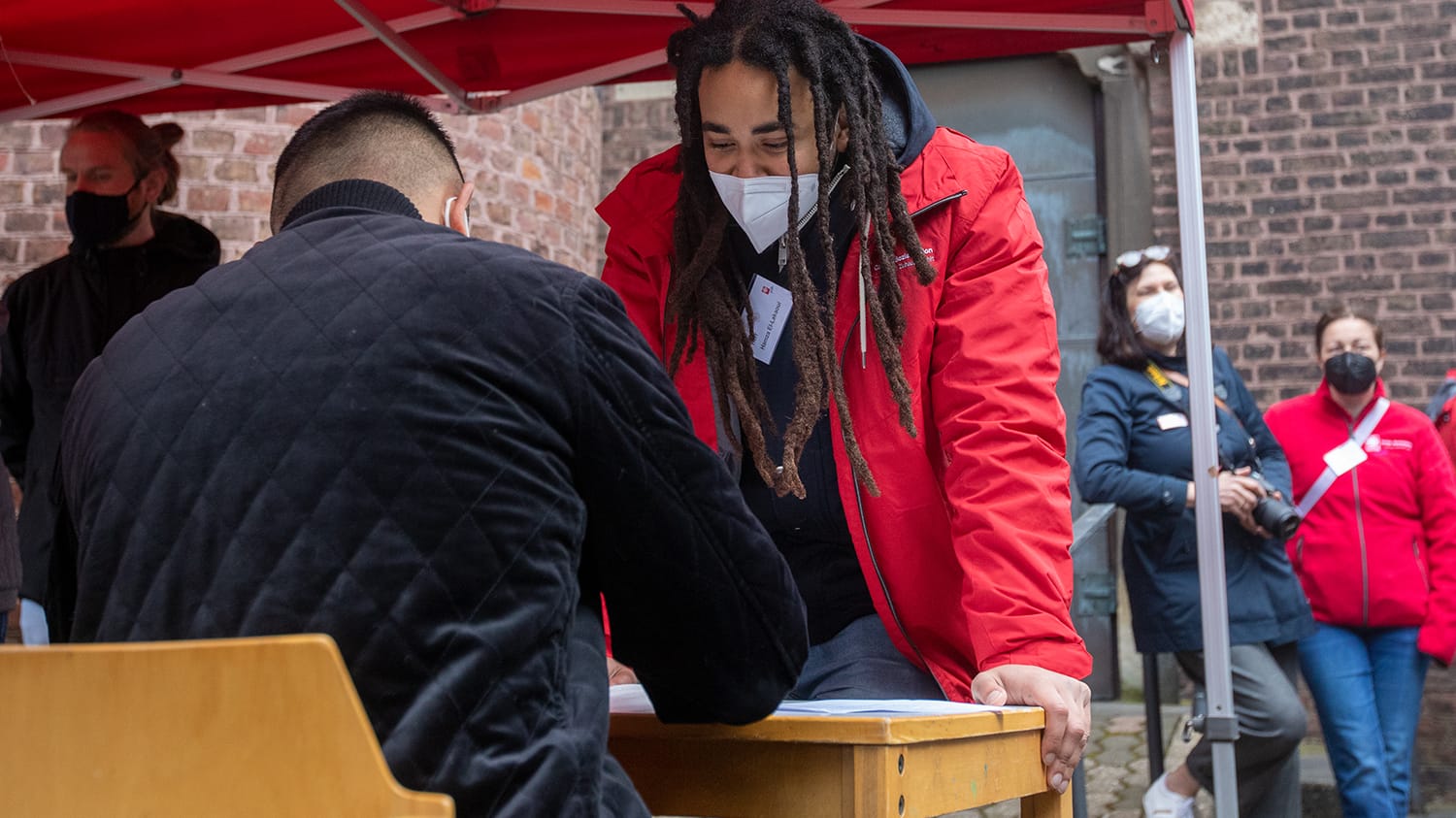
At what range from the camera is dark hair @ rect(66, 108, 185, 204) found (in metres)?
4.19

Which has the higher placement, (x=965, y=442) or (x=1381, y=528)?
(x=965, y=442)

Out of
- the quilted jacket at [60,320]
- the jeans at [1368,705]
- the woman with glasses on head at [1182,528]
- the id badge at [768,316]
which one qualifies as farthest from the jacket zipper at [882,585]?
the jeans at [1368,705]

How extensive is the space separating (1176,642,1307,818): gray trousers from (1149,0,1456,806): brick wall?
230cm

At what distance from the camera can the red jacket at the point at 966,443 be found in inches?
85.4

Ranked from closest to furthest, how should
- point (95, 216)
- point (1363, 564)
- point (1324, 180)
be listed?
1. point (95, 216)
2. point (1363, 564)
3. point (1324, 180)

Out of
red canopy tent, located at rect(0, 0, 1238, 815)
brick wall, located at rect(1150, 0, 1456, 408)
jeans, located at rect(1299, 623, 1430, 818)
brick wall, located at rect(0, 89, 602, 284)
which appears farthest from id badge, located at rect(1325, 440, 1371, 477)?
brick wall, located at rect(0, 89, 602, 284)

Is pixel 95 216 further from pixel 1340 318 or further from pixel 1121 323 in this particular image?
pixel 1340 318

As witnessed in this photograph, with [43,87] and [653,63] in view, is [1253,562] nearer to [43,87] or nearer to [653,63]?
[653,63]

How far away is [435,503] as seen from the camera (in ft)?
4.45

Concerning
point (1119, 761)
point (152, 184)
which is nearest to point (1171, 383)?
Result: point (1119, 761)

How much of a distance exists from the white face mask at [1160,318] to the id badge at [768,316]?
240 centimetres

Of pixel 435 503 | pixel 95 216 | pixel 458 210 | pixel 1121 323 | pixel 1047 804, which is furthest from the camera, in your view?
pixel 1121 323

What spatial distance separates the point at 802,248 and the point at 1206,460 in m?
1.49

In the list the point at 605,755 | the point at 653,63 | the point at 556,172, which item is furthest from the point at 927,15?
the point at 556,172
